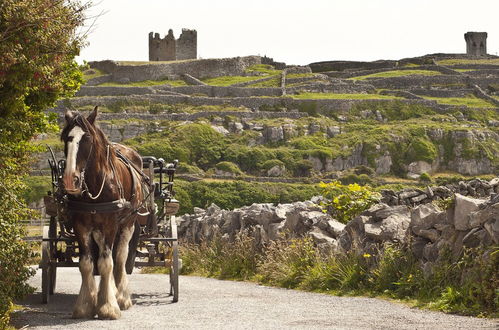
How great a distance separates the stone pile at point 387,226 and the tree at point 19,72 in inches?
234

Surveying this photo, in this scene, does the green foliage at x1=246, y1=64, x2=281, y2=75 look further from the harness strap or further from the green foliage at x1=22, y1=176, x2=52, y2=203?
the harness strap

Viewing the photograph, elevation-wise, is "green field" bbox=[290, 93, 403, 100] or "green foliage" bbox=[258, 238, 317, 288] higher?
"green field" bbox=[290, 93, 403, 100]

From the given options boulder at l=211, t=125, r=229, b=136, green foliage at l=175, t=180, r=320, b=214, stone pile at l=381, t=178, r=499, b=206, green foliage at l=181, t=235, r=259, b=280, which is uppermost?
stone pile at l=381, t=178, r=499, b=206

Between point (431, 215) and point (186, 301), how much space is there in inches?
160

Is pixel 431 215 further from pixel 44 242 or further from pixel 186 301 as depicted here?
pixel 44 242

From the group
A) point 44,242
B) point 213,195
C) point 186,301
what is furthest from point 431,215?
point 213,195

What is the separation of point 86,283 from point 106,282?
266mm

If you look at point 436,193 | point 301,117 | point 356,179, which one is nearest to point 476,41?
point 301,117

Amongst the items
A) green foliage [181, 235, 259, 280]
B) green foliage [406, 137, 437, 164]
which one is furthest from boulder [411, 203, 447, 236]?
green foliage [406, 137, 437, 164]

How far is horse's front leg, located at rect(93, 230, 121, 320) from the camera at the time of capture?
13.0 m

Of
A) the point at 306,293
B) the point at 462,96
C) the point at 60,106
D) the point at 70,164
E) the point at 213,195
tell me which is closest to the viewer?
the point at 70,164

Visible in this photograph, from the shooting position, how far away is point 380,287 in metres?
16.0

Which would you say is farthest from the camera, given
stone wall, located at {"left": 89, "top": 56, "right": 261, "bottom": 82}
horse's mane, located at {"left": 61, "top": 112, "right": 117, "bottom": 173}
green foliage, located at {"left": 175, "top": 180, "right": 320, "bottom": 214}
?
stone wall, located at {"left": 89, "top": 56, "right": 261, "bottom": 82}

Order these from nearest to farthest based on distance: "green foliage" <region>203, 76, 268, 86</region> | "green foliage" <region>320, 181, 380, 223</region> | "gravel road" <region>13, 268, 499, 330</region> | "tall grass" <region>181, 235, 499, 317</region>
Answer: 1. "gravel road" <region>13, 268, 499, 330</region>
2. "tall grass" <region>181, 235, 499, 317</region>
3. "green foliage" <region>320, 181, 380, 223</region>
4. "green foliage" <region>203, 76, 268, 86</region>
